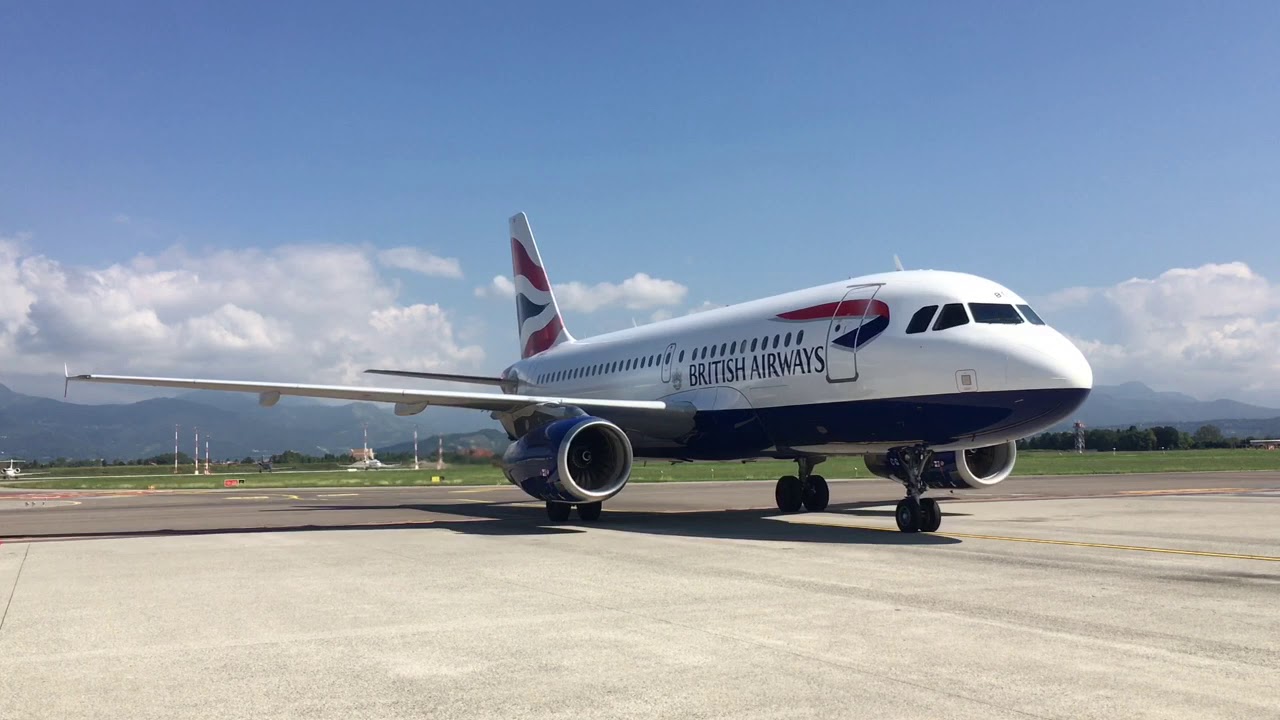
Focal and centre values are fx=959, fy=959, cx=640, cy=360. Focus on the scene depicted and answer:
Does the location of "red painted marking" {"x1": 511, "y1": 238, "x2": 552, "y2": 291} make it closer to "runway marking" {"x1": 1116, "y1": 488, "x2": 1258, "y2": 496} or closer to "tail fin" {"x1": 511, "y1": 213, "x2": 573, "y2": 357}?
"tail fin" {"x1": 511, "y1": 213, "x2": 573, "y2": 357}

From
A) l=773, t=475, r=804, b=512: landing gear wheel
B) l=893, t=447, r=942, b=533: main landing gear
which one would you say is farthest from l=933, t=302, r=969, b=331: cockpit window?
l=773, t=475, r=804, b=512: landing gear wheel

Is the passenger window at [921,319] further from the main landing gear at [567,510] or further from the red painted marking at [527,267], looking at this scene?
the red painted marking at [527,267]

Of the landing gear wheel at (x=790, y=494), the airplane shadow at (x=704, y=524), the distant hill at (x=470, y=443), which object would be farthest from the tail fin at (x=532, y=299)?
the landing gear wheel at (x=790, y=494)

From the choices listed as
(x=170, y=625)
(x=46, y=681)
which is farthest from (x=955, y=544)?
(x=46, y=681)

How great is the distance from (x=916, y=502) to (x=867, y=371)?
6.91 feet

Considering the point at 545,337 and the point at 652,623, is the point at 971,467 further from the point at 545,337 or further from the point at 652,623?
the point at 545,337

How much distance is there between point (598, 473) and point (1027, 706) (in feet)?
41.0

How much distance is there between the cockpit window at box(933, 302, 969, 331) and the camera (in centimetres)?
1374

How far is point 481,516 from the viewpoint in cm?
2039

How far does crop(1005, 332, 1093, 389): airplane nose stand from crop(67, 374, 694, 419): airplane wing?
22.1ft

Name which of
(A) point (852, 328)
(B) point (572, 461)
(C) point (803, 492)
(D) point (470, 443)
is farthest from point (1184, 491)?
(D) point (470, 443)

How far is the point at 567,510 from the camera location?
57.9 ft

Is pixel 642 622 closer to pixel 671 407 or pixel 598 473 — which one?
pixel 598 473

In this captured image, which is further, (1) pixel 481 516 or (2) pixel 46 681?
(1) pixel 481 516
